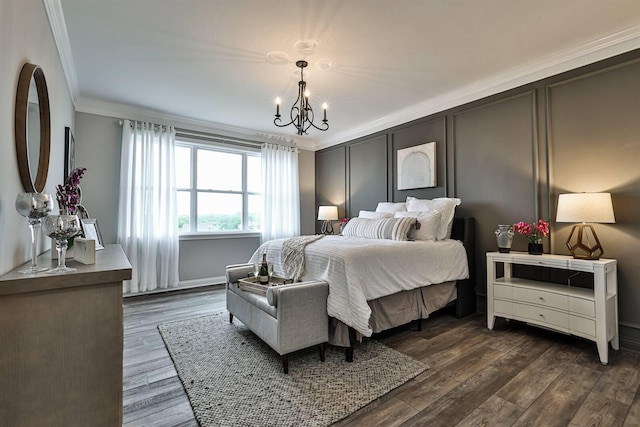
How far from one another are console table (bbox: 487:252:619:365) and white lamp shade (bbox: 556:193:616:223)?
13.2 inches

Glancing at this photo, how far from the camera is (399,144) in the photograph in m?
4.33

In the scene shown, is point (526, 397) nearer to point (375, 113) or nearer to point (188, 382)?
point (188, 382)

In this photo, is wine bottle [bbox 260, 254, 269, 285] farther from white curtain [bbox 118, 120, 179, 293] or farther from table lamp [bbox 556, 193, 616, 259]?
table lamp [bbox 556, 193, 616, 259]

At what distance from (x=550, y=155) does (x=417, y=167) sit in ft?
4.84

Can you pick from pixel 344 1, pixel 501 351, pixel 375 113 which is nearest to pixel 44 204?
pixel 344 1

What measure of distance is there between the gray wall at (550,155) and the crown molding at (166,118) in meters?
2.49

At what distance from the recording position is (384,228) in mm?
3199

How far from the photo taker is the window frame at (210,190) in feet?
15.0

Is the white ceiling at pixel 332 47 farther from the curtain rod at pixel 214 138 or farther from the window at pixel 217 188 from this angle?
the window at pixel 217 188

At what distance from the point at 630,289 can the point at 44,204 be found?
12.9 feet

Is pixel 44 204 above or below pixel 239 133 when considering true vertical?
below

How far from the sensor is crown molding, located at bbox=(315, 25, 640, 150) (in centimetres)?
244

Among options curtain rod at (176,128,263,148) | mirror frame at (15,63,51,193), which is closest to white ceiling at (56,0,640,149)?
curtain rod at (176,128,263,148)

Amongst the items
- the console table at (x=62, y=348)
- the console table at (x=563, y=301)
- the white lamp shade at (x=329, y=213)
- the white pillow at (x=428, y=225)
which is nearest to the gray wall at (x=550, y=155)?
the console table at (x=563, y=301)
